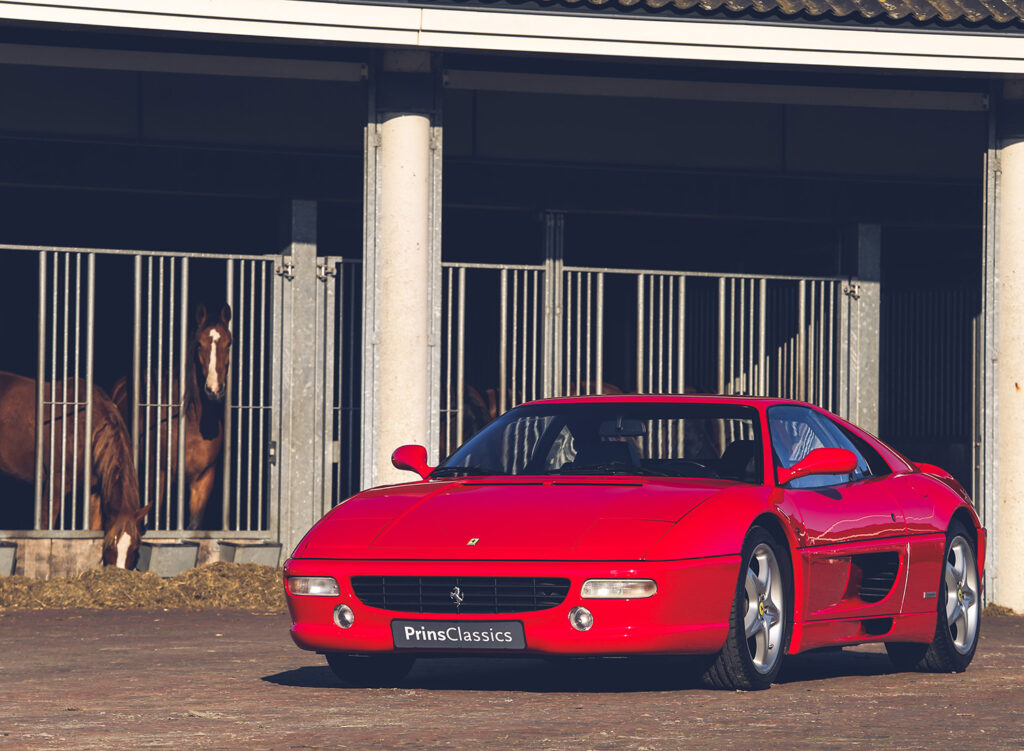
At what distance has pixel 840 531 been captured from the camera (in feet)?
29.5

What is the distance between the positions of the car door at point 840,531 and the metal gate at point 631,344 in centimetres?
565

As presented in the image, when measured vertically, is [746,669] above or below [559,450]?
below

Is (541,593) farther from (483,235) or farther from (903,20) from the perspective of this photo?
(483,235)

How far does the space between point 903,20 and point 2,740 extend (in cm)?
895

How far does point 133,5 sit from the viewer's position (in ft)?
41.3

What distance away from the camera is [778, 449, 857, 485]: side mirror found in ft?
28.3

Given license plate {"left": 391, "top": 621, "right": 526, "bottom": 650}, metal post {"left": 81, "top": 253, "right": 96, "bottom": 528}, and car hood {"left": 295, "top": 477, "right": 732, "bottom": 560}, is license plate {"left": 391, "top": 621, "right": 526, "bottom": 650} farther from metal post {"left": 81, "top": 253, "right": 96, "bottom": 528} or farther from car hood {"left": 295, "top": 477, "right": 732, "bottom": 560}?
metal post {"left": 81, "top": 253, "right": 96, "bottom": 528}

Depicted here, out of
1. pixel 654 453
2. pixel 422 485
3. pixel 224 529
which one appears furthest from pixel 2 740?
pixel 224 529

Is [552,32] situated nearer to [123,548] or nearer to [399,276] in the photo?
[399,276]

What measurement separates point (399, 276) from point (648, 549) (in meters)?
5.89

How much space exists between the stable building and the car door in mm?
4498

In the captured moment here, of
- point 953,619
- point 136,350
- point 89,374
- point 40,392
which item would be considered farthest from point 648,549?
point 40,392

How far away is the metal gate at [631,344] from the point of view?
50.9 feet

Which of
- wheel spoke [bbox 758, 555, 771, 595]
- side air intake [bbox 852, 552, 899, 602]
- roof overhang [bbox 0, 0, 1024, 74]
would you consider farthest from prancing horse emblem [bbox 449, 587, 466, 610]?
roof overhang [bbox 0, 0, 1024, 74]
